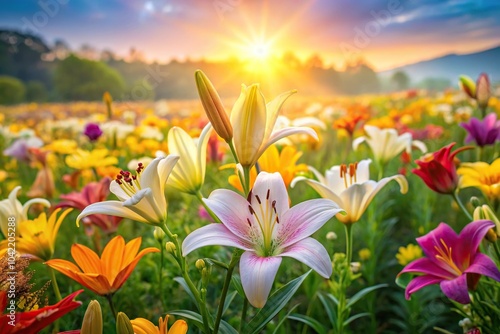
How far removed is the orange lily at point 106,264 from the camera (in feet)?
2.74

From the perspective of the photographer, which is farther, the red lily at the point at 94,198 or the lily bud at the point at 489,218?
the red lily at the point at 94,198

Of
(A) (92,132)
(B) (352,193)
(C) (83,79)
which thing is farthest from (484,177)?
(C) (83,79)

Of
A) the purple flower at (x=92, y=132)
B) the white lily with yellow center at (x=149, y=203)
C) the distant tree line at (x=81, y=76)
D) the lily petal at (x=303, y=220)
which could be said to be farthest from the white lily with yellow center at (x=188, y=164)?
the distant tree line at (x=81, y=76)

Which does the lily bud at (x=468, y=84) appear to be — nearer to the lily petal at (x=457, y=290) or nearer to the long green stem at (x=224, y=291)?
the lily petal at (x=457, y=290)

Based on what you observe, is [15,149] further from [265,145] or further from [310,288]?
[265,145]

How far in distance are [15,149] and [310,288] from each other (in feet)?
6.86

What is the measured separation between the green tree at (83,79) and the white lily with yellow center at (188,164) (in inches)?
1018

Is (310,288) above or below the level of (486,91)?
below

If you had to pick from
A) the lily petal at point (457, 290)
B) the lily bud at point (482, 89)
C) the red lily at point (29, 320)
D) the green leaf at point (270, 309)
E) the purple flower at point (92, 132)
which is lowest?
the lily petal at point (457, 290)

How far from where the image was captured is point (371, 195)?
37.5 inches

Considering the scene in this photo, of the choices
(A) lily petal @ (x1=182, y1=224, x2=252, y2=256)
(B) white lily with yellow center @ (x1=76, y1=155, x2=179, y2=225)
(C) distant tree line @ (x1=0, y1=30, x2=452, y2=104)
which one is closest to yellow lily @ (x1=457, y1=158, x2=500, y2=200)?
(A) lily petal @ (x1=182, y1=224, x2=252, y2=256)

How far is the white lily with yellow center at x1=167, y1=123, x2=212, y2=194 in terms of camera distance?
2.79 ft

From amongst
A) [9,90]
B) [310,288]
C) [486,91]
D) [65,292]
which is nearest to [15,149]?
[65,292]

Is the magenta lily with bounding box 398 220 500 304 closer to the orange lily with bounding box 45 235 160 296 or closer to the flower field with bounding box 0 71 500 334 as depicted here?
the flower field with bounding box 0 71 500 334
